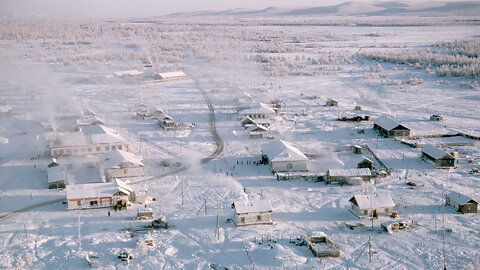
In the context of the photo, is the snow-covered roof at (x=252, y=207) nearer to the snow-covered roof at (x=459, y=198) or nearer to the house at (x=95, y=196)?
the house at (x=95, y=196)

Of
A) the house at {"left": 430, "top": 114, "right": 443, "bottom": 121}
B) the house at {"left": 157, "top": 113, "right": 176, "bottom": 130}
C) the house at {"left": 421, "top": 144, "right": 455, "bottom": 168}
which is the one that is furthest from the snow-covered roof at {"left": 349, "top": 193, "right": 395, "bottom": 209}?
the house at {"left": 430, "top": 114, "right": 443, "bottom": 121}

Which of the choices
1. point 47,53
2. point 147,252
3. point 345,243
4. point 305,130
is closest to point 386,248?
point 345,243

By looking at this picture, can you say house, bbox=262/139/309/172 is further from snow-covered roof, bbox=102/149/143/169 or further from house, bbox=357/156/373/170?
snow-covered roof, bbox=102/149/143/169

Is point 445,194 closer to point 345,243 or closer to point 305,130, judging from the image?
point 345,243

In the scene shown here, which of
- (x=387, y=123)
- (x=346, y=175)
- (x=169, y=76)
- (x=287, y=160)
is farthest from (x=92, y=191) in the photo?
(x=169, y=76)

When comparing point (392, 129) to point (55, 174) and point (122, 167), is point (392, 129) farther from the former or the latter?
point (55, 174)
